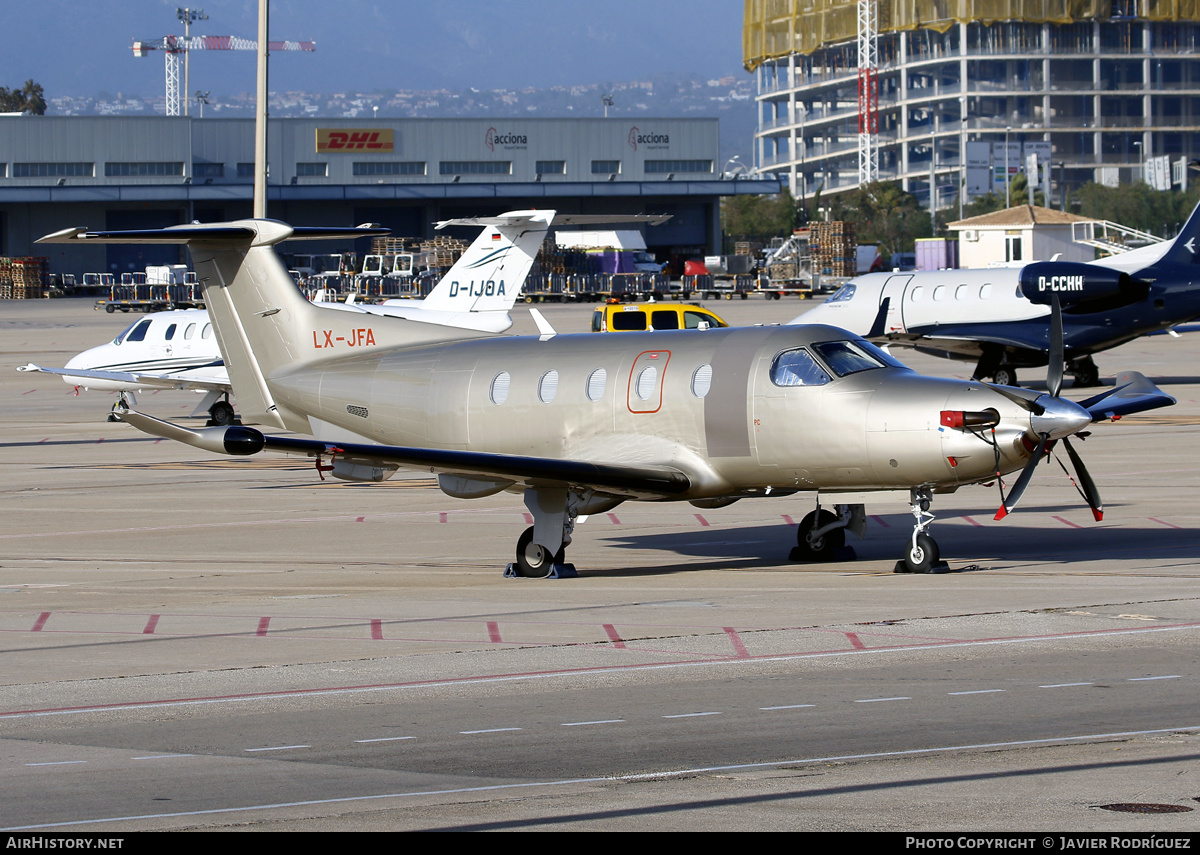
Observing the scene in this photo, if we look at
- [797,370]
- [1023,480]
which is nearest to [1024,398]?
[1023,480]

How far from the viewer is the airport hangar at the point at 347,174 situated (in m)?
115

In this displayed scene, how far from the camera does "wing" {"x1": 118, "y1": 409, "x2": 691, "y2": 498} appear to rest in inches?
634

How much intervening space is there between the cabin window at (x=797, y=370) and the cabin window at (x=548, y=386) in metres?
2.83

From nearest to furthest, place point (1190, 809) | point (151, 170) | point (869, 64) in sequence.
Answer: point (1190, 809), point (151, 170), point (869, 64)

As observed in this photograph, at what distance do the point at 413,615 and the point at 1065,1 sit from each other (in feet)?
664

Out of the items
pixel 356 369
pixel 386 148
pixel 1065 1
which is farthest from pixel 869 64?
pixel 356 369

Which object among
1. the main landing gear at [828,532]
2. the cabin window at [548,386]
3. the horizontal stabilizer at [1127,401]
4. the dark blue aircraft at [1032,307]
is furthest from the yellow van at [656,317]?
the main landing gear at [828,532]

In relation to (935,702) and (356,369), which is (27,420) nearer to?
(356,369)

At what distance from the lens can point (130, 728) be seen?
10.6 m

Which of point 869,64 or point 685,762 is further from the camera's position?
point 869,64

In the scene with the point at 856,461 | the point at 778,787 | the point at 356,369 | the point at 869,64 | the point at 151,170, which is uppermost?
the point at 869,64

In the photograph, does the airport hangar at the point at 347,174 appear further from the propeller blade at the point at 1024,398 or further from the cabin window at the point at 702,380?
the propeller blade at the point at 1024,398

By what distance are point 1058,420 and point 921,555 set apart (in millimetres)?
2227

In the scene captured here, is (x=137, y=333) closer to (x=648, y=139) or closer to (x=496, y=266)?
(x=496, y=266)
